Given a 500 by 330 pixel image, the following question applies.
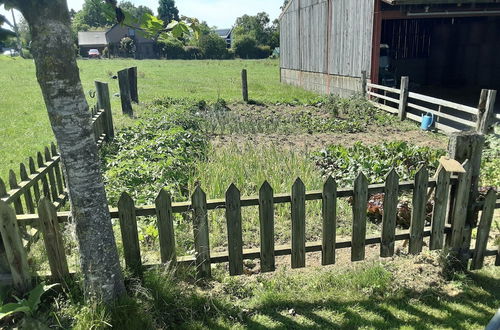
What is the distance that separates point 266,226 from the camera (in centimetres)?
362

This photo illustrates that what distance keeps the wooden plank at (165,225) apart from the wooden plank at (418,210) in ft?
7.13

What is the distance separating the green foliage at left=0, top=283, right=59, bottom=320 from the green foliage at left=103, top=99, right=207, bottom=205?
1.90 metres

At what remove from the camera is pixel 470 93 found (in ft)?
60.5

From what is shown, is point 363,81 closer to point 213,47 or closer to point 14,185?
point 14,185

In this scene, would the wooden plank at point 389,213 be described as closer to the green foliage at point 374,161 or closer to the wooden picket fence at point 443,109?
the green foliage at point 374,161

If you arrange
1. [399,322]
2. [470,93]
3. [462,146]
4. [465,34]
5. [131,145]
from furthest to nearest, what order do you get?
[465,34] → [470,93] → [131,145] → [462,146] → [399,322]

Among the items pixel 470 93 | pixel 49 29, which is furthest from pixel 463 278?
pixel 470 93

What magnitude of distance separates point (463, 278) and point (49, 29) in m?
3.90

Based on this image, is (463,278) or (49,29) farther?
(463,278)

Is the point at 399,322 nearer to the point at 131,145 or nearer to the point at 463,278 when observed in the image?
the point at 463,278

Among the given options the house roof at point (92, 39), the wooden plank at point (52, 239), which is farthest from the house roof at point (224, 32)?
the wooden plank at point (52, 239)

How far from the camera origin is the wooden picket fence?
29.0ft

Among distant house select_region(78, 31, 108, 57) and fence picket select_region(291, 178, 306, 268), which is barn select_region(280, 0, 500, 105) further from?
distant house select_region(78, 31, 108, 57)

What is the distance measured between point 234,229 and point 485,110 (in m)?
7.53
